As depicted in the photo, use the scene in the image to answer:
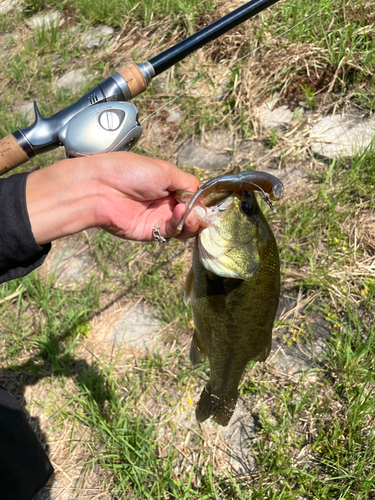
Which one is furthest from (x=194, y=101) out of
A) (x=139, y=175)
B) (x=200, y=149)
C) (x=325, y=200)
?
(x=139, y=175)

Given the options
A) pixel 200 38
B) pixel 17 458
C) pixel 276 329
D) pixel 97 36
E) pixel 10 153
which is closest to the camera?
pixel 17 458

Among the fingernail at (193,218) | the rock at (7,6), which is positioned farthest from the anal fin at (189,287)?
the rock at (7,6)

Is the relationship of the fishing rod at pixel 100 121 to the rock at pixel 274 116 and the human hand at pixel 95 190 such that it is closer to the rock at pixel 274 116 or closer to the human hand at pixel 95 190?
the human hand at pixel 95 190

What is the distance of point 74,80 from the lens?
5055 millimetres

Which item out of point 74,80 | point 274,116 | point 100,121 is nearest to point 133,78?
point 100,121

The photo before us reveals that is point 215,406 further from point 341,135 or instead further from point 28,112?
point 28,112

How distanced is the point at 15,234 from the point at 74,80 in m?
4.15

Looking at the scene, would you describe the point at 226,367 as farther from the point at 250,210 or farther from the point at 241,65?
the point at 241,65

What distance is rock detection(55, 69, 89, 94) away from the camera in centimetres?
490

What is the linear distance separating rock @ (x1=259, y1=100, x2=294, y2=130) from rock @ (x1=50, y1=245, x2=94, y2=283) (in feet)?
7.18

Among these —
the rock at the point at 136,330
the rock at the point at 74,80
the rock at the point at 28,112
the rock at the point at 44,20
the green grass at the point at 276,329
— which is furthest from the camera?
the rock at the point at 44,20

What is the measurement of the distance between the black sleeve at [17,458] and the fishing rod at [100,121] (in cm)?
120

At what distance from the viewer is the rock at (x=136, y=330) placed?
3094 millimetres

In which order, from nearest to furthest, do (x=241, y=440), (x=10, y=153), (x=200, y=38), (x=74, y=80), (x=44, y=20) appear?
(x=10, y=153) < (x=200, y=38) < (x=241, y=440) < (x=74, y=80) < (x=44, y=20)
